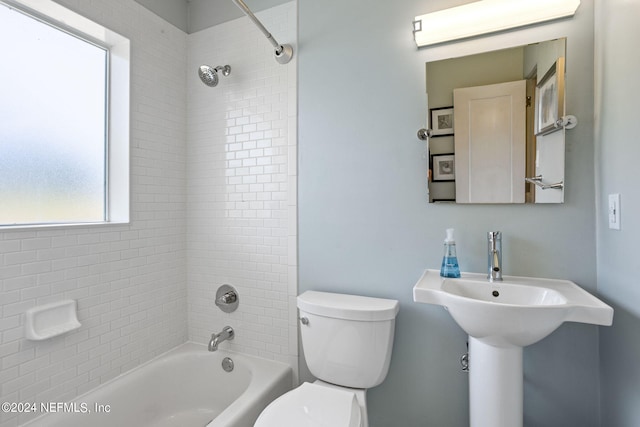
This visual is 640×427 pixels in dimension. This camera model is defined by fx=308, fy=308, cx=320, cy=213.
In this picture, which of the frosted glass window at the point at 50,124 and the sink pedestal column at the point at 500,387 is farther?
the frosted glass window at the point at 50,124

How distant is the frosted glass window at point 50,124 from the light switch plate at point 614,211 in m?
2.36

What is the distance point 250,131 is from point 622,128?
1.68 metres

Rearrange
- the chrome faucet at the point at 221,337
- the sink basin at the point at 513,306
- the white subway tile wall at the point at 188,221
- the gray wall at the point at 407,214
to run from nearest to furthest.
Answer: the sink basin at the point at 513,306
the gray wall at the point at 407,214
the white subway tile wall at the point at 188,221
the chrome faucet at the point at 221,337

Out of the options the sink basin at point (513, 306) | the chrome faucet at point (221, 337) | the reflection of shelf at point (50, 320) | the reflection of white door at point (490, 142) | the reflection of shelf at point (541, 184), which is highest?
the reflection of white door at point (490, 142)

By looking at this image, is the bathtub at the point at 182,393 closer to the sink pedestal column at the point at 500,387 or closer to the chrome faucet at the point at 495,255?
the sink pedestal column at the point at 500,387

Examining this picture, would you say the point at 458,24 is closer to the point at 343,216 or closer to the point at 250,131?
the point at 343,216

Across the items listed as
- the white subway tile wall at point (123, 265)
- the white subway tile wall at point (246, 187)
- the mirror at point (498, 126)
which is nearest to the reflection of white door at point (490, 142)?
the mirror at point (498, 126)

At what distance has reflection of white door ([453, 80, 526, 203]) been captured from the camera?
4.30 feet

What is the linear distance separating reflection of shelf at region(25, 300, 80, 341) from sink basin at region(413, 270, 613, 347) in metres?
1.58

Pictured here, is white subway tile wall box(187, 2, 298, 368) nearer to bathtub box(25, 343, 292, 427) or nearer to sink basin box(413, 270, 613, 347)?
bathtub box(25, 343, 292, 427)

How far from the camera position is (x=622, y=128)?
1.02 metres

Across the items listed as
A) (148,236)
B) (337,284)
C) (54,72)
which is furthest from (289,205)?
(54,72)

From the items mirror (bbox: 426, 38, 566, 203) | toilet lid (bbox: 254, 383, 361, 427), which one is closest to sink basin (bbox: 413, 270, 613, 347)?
mirror (bbox: 426, 38, 566, 203)

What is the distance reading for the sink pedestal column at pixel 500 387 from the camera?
1.12m
